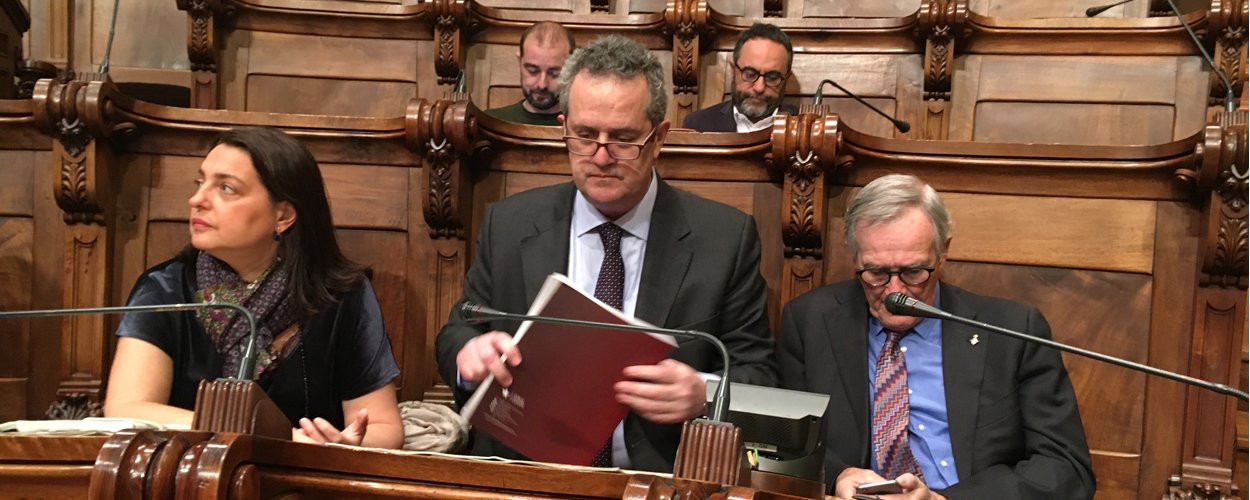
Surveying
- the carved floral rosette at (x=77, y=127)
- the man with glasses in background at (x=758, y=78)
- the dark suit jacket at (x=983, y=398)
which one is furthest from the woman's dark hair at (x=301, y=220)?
the man with glasses in background at (x=758, y=78)

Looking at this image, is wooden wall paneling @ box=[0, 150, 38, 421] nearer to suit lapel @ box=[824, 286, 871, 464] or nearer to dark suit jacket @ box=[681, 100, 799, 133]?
suit lapel @ box=[824, 286, 871, 464]

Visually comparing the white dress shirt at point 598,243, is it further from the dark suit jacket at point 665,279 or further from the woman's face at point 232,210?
the woman's face at point 232,210

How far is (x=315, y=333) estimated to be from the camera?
53.1 inches

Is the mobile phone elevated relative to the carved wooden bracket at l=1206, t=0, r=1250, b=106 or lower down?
lower down

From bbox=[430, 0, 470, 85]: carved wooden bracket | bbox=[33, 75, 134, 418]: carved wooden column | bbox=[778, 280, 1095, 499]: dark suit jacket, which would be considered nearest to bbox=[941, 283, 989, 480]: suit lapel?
bbox=[778, 280, 1095, 499]: dark suit jacket

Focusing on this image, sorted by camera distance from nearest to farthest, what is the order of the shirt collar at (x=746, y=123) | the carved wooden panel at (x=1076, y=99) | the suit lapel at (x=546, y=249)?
1. the suit lapel at (x=546, y=249)
2. the shirt collar at (x=746, y=123)
3. the carved wooden panel at (x=1076, y=99)

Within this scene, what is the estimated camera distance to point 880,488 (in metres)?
1.06

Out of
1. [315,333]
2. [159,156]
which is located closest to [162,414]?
[315,333]

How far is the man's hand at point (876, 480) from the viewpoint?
1.08m

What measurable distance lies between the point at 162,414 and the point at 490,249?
1.41ft

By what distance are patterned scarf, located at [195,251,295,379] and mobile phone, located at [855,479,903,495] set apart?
28.0 inches

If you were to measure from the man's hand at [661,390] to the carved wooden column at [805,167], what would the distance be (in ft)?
1.59

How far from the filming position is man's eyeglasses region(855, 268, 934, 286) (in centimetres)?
128

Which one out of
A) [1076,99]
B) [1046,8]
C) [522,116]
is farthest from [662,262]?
[1046,8]
